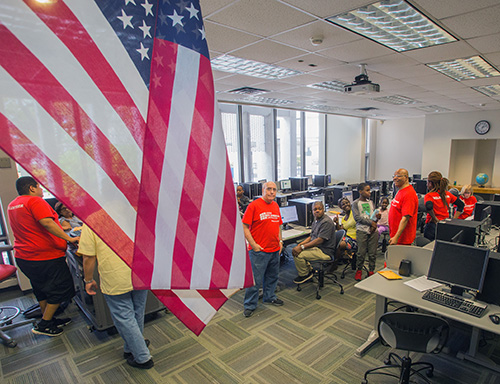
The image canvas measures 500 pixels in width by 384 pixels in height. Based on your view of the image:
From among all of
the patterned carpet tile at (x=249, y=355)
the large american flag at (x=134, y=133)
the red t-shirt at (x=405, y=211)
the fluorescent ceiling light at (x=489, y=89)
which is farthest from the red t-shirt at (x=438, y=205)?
the large american flag at (x=134, y=133)

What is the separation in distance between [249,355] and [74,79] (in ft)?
9.54

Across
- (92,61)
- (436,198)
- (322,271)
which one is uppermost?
(92,61)

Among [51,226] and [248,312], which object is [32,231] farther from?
[248,312]

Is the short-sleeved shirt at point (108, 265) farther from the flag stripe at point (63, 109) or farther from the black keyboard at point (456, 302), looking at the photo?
the black keyboard at point (456, 302)

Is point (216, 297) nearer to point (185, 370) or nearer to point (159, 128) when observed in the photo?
point (159, 128)

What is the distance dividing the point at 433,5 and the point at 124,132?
2.57 m

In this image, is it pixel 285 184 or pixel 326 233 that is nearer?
pixel 326 233

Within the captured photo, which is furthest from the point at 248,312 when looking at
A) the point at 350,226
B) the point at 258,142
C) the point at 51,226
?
the point at 258,142

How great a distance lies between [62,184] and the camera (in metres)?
0.82

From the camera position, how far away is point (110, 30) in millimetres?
886

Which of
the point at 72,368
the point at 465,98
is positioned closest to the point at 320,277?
the point at 72,368

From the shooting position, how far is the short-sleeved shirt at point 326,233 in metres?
4.19

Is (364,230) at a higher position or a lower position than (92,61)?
lower

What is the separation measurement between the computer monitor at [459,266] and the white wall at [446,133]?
8.46 metres
